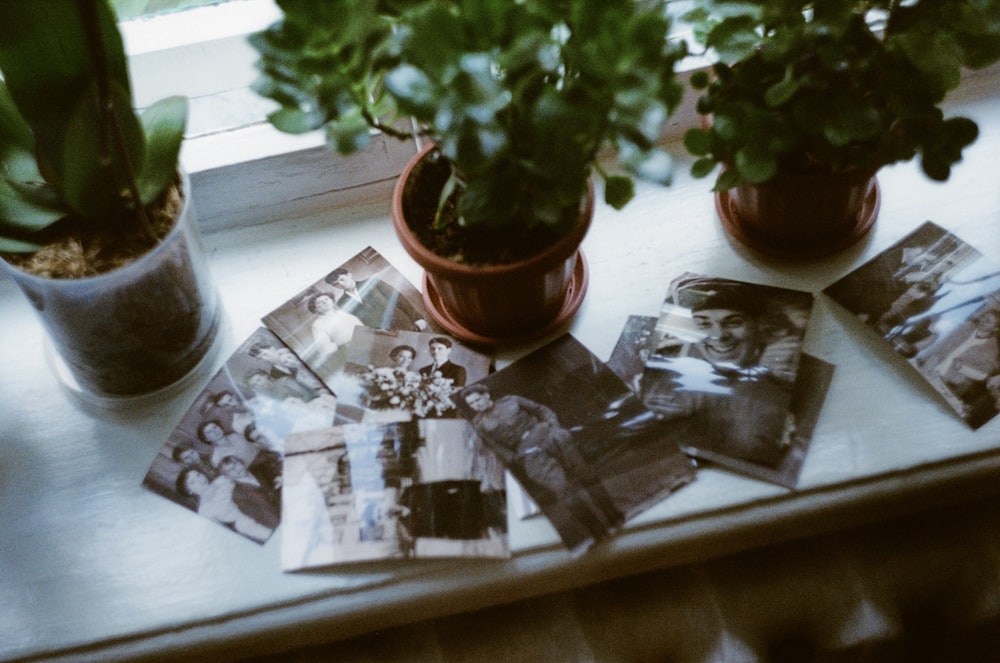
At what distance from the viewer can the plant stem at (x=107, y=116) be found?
640 millimetres

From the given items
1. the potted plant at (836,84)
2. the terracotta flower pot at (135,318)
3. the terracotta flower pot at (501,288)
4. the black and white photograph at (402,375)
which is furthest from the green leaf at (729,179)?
the terracotta flower pot at (135,318)

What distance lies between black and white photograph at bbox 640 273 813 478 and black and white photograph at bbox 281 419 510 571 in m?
0.20

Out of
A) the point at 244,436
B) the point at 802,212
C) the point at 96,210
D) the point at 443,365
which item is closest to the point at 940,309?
the point at 802,212

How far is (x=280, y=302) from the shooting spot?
0.97 metres

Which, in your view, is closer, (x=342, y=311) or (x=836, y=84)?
(x=836, y=84)

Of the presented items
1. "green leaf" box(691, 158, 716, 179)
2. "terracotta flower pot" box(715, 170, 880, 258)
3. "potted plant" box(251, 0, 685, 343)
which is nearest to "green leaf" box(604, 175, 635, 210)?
"potted plant" box(251, 0, 685, 343)

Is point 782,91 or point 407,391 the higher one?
point 782,91

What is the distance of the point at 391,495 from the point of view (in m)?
0.82

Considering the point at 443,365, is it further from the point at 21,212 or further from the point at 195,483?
the point at 21,212

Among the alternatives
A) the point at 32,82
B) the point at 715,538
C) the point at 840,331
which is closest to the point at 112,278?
the point at 32,82

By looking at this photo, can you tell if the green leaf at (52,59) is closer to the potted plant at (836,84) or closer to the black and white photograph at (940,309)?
the potted plant at (836,84)

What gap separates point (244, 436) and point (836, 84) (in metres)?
0.66

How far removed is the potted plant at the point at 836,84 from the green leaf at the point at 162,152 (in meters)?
0.48

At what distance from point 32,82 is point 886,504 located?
0.85 m
